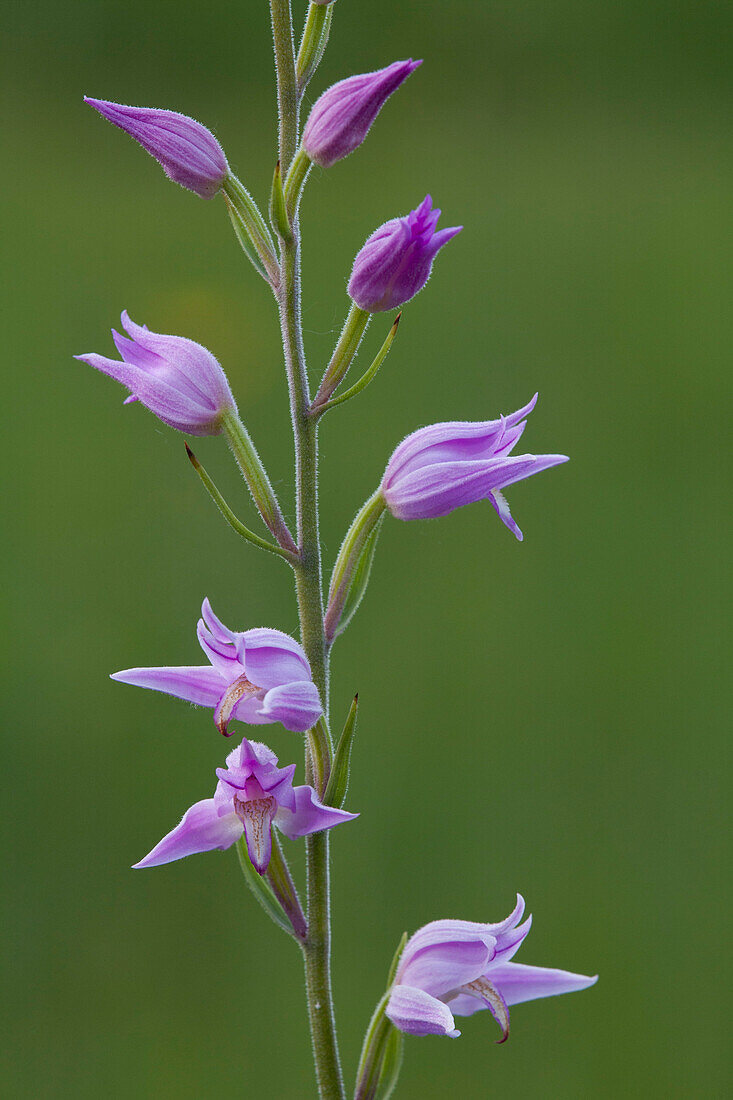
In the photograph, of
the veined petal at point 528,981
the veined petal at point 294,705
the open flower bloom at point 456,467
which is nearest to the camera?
the veined petal at point 294,705

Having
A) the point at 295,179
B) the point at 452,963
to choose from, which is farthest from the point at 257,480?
the point at 452,963

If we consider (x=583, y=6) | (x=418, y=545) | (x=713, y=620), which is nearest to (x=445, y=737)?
(x=418, y=545)

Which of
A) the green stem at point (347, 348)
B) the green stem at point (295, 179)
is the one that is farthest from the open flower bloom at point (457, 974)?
the green stem at point (295, 179)

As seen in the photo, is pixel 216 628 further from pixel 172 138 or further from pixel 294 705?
pixel 172 138

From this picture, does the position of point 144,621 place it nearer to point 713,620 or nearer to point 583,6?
point 713,620

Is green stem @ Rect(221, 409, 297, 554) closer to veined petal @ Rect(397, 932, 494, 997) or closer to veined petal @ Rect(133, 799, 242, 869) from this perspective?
veined petal @ Rect(133, 799, 242, 869)

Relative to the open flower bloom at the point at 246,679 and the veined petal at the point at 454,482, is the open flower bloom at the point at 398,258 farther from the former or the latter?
the open flower bloom at the point at 246,679

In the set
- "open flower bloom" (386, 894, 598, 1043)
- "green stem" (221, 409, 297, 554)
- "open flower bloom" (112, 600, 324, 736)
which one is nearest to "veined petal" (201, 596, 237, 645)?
"open flower bloom" (112, 600, 324, 736)
